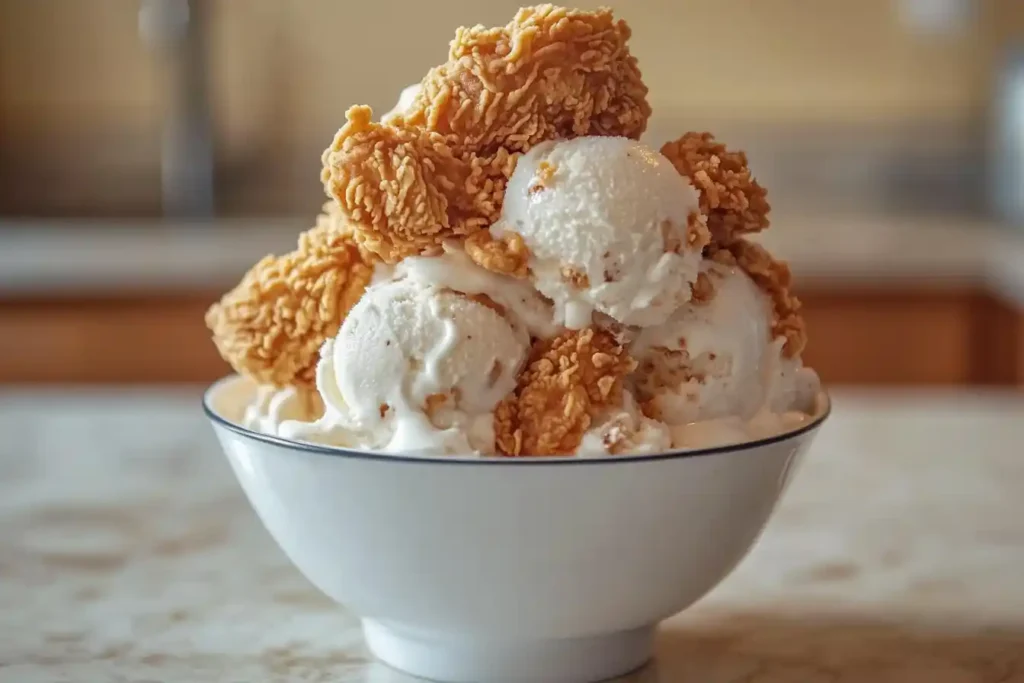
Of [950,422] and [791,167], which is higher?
[791,167]

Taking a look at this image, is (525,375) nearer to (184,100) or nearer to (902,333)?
(902,333)

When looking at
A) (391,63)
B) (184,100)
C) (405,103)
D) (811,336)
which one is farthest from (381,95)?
(405,103)

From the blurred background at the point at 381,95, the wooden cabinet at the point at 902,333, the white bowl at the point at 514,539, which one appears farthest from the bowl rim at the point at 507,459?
the blurred background at the point at 381,95

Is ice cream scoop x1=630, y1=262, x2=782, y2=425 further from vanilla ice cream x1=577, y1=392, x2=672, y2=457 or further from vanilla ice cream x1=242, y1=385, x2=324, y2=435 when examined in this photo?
vanilla ice cream x1=242, y1=385, x2=324, y2=435

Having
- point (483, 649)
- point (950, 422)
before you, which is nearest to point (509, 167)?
point (483, 649)

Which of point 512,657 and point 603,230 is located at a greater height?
point 603,230

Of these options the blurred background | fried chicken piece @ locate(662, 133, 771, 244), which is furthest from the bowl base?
the blurred background

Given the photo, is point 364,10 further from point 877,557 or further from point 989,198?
point 877,557
